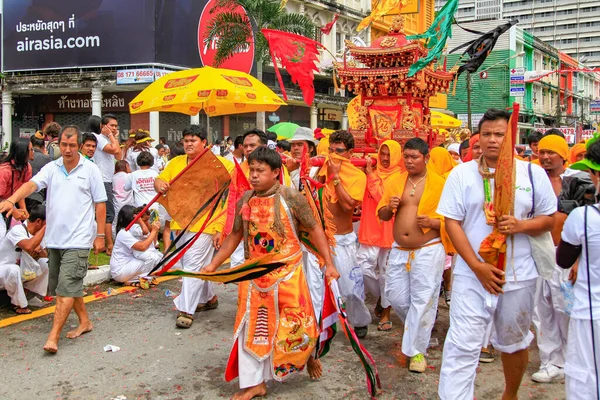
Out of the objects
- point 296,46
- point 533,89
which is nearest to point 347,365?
point 296,46

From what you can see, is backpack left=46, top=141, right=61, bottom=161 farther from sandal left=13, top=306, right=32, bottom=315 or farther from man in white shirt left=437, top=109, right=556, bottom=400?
man in white shirt left=437, top=109, right=556, bottom=400

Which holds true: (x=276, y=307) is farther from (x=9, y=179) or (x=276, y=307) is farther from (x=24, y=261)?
(x=9, y=179)

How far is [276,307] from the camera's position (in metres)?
4.04

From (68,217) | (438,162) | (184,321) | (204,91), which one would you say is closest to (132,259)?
(184,321)

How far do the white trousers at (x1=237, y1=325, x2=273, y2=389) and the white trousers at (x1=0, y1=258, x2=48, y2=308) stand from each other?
287 cm

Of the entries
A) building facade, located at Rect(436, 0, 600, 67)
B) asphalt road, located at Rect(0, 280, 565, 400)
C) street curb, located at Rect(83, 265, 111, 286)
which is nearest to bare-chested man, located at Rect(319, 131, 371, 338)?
asphalt road, located at Rect(0, 280, 565, 400)

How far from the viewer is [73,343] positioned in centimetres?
500

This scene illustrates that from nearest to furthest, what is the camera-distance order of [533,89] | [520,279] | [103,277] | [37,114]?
[520,279] < [103,277] < [37,114] < [533,89]

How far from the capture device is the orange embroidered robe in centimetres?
399

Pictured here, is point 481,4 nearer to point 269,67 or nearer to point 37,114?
point 269,67

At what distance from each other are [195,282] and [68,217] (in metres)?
1.31

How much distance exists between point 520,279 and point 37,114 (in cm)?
3041

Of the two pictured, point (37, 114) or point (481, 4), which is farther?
point (481, 4)

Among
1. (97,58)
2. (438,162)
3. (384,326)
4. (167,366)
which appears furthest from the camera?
(97,58)
